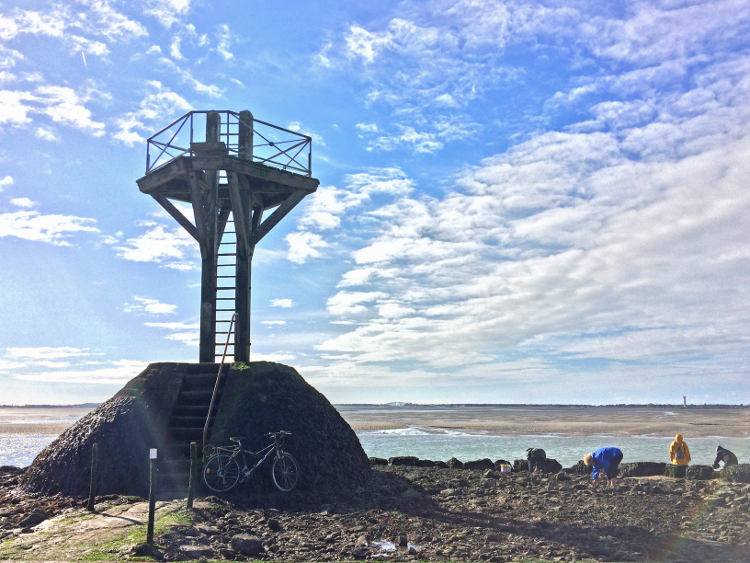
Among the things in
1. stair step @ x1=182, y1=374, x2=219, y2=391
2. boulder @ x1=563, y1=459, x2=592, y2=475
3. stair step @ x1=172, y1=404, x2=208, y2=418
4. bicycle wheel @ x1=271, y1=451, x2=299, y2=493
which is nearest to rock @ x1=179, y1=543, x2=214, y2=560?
bicycle wheel @ x1=271, y1=451, x2=299, y2=493

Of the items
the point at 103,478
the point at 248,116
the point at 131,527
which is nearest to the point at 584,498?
the point at 131,527

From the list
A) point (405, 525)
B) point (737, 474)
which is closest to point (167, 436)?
point (405, 525)

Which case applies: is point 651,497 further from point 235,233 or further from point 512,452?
point 512,452

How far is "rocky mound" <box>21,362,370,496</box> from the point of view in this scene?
16938 mm

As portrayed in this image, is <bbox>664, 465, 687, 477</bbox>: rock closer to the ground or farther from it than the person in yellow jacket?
closer to the ground

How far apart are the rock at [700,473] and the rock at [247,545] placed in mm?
16440

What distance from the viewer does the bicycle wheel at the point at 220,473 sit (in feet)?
52.4

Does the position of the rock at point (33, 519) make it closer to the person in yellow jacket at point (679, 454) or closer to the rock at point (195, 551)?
the rock at point (195, 551)

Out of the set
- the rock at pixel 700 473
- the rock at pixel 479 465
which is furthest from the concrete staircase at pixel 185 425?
the rock at pixel 700 473

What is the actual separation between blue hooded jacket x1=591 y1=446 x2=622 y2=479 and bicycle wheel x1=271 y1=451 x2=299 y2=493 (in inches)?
387

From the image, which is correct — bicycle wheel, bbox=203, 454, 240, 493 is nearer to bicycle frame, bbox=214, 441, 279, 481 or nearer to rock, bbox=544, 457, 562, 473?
bicycle frame, bbox=214, 441, 279, 481

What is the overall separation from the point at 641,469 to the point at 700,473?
6.22 feet

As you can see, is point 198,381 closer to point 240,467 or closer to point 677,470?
point 240,467

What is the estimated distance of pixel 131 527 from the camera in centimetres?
1271
